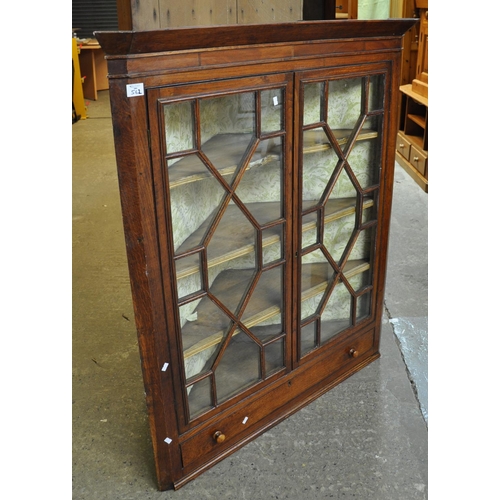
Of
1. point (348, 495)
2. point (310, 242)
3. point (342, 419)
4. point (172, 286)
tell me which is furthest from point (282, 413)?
point (172, 286)

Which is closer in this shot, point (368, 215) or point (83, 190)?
point (368, 215)

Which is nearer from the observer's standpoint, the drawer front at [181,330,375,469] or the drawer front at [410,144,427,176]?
the drawer front at [181,330,375,469]

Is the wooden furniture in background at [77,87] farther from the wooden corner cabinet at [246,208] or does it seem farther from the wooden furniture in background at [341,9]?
the wooden corner cabinet at [246,208]

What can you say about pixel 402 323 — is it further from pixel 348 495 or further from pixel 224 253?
pixel 224 253

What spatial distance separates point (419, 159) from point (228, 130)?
11.8 ft

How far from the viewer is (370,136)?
2.23m

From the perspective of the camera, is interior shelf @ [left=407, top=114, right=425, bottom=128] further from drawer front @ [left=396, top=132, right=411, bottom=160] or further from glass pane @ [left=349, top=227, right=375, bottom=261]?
glass pane @ [left=349, top=227, right=375, bottom=261]

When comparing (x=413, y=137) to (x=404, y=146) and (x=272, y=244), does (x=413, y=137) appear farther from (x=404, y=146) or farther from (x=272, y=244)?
(x=272, y=244)

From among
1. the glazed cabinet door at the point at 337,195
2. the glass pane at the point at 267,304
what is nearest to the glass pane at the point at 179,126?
the glazed cabinet door at the point at 337,195

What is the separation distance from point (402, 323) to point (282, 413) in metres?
0.96

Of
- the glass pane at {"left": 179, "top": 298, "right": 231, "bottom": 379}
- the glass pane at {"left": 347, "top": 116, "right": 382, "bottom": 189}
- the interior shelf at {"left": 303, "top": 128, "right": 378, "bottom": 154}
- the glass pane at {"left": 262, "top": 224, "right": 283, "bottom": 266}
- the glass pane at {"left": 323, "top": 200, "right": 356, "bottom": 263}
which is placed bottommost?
the glass pane at {"left": 179, "top": 298, "right": 231, "bottom": 379}

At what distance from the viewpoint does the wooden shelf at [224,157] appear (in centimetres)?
169

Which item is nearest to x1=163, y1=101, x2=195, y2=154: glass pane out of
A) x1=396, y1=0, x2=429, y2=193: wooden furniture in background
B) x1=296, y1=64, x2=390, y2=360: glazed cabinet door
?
x1=296, y1=64, x2=390, y2=360: glazed cabinet door

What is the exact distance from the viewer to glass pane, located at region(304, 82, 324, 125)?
76.5 inches
